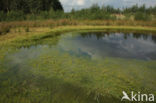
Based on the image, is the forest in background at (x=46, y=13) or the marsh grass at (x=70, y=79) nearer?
the marsh grass at (x=70, y=79)

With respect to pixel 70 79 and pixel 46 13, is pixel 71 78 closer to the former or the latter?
pixel 70 79

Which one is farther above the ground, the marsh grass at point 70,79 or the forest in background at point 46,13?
the forest in background at point 46,13

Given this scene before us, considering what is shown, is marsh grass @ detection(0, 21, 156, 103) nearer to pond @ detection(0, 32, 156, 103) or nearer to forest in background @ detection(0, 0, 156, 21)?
pond @ detection(0, 32, 156, 103)

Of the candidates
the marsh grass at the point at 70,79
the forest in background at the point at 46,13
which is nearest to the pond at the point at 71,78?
the marsh grass at the point at 70,79

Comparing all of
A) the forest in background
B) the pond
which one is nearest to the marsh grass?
the pond

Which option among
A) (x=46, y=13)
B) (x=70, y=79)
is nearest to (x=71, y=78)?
(x=70, y=79)

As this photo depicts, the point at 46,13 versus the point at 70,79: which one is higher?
the point at 46,13

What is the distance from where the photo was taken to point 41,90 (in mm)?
2635

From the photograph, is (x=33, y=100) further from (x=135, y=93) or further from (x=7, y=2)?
(x=7, y=2)

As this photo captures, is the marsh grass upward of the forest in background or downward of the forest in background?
downward

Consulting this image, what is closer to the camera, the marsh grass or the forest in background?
the marsh grass

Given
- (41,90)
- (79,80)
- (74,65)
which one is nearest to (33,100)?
(41,90)

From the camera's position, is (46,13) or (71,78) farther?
(46,13)

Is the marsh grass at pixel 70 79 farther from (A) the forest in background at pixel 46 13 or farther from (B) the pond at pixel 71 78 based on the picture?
(A) the forest in background at pixel 46 13
